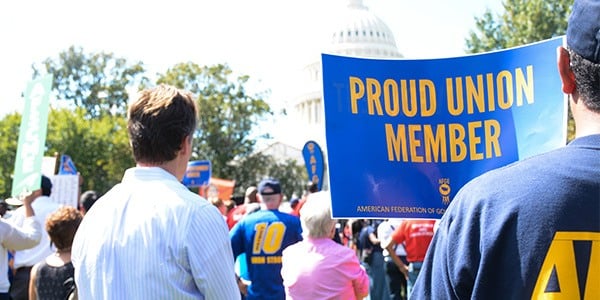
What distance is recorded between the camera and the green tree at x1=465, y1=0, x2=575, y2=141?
35094 millimetres

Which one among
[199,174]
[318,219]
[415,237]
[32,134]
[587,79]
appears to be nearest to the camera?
[587,79]

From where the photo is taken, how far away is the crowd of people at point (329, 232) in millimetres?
1470

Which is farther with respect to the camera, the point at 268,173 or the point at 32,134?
the point at 268,173

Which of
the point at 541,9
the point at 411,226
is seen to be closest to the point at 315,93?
the point at 541,9

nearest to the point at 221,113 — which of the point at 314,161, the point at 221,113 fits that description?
the point at 221,113

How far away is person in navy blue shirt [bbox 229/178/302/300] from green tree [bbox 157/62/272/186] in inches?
1729

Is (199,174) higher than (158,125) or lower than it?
lower

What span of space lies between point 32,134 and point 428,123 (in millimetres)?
4810

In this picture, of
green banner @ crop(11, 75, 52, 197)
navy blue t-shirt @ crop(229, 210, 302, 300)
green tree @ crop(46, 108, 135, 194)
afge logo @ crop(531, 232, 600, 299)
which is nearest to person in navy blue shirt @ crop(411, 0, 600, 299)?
afge logo @ crop(531, 232, 600, 299)

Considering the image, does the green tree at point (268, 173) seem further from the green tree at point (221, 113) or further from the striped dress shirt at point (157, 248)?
the striped dress shirt at point (157, 248)

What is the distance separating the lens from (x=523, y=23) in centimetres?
3531

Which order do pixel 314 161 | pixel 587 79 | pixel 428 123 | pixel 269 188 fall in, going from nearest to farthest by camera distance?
1. pixel 587 79
2. pixel 428 123
3. pixel 269 188
4. pixel 314 161

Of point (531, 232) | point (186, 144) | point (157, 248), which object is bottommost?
point (157, 248)

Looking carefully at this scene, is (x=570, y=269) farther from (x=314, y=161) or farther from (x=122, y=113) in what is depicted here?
(x=122, y=113)
